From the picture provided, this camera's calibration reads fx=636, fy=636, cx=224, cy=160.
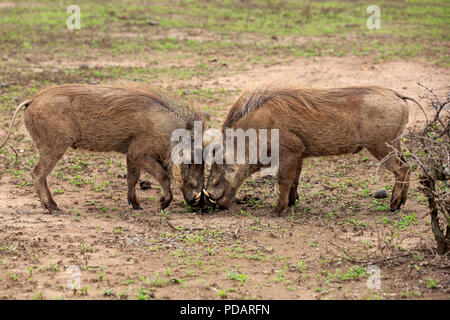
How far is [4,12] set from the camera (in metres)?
15.5

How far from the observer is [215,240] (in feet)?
18.7

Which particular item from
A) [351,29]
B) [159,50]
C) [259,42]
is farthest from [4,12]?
[351,29]

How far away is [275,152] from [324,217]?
816mm

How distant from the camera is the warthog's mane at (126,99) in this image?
259 inches

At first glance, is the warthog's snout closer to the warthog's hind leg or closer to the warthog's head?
the warthog's head

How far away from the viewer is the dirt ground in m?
4.66

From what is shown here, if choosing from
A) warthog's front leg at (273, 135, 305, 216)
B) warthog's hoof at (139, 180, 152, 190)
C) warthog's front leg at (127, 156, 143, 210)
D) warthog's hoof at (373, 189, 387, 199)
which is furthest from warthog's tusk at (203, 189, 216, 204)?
warthog's hoof at (373, 189, 387, 199)

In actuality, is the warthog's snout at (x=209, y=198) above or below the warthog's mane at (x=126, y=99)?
below

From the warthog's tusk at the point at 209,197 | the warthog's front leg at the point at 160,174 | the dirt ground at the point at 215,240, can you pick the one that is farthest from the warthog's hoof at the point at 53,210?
the warthog's tusk at the point at 209,197

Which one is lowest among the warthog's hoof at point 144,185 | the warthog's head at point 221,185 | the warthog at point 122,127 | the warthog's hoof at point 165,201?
the warthog's hoof at point 144,185

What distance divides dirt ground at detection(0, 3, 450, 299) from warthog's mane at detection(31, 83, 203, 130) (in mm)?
1014

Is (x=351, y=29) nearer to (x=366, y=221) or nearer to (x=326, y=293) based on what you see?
(x=366, y=221)

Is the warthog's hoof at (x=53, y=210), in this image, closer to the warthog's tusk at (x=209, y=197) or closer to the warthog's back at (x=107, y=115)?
the warthog's back at (x=107, y=115)

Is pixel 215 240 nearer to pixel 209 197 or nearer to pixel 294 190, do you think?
pixel 209 197
